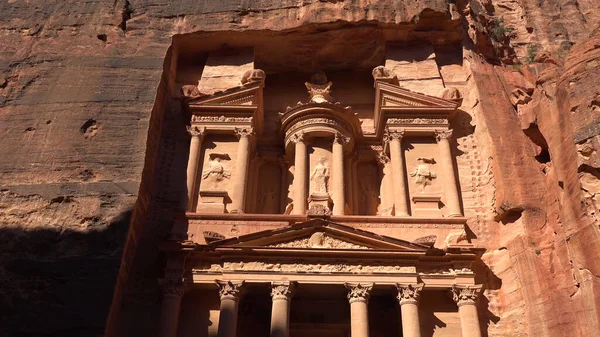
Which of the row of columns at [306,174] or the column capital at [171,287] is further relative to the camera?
the row of columns at [306,174]

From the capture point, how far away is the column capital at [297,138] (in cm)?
1559

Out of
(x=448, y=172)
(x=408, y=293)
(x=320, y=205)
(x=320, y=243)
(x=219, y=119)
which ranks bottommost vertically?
(x=408, y=293)

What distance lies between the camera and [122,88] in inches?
568

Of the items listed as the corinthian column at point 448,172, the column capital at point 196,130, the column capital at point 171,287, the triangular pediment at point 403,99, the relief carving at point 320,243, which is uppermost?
the triangular pediment at point 403,99

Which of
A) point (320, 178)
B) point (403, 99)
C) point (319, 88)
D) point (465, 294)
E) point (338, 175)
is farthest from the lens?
point (319, 88)

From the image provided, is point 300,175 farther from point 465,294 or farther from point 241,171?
point 465,294

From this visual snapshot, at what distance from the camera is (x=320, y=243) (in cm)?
1252

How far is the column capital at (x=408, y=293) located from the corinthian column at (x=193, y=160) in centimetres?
542

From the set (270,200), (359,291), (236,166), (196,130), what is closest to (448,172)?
(359,291)

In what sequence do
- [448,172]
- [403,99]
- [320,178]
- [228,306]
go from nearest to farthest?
1. [228,306]
2. [448,172]
3. [320,178]
4. [403,99]

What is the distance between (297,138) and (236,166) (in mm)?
1881

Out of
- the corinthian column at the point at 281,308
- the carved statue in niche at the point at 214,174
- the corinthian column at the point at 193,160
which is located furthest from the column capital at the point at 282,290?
the carved statue in niche at the point at 214,174

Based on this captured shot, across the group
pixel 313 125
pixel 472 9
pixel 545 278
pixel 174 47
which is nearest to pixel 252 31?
pixel 174 47

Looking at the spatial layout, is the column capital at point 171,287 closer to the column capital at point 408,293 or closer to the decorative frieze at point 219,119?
the column capital at point 408,293
